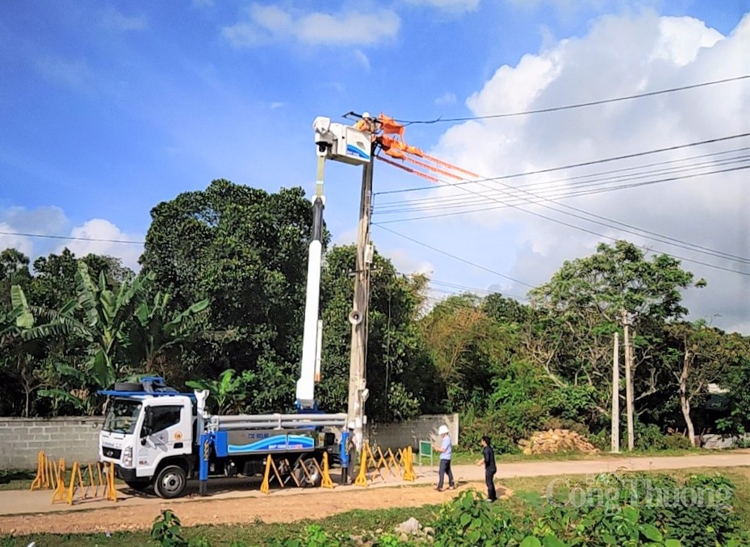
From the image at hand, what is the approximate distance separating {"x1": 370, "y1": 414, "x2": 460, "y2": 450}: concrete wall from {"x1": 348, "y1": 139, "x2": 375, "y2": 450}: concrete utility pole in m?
5.32

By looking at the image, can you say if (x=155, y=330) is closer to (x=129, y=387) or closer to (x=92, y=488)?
(x=129, y=387)

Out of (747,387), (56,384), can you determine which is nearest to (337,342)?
(56,384)

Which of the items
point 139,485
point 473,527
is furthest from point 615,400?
point 473,527

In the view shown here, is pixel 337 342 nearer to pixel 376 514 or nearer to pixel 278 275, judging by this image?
pixel 278 275

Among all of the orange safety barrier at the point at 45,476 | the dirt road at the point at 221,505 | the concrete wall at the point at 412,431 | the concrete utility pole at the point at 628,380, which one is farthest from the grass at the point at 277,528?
the concrete utility pole at the point at 628,380

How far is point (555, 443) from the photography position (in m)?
26.6

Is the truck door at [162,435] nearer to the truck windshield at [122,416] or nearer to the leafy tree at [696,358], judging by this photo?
the truck windshield at [122,416]

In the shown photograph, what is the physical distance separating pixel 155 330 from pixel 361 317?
5910mm

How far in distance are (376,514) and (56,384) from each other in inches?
441

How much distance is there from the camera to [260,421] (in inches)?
631

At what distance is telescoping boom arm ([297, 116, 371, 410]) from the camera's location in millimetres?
A: 17453

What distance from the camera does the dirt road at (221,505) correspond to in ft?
38.7

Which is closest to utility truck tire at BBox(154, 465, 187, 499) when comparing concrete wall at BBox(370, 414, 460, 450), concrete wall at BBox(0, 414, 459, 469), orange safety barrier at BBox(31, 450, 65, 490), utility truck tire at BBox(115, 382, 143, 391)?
utility truck tire at BBox(115, 382, 143, 391)

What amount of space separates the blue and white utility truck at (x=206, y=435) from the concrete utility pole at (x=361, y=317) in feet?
2.98
